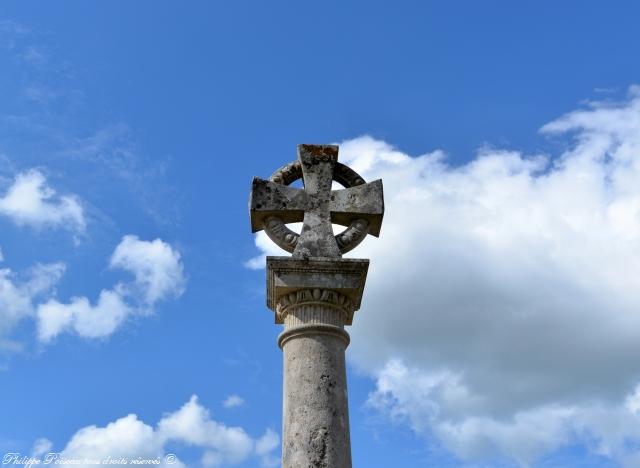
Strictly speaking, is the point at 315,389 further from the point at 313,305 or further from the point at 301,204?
the point at 301,204

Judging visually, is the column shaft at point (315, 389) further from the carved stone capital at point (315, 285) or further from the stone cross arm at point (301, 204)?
the stone cross arm at point (301, 204)

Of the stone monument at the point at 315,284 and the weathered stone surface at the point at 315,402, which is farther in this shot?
the stone monument at the point at 315,284

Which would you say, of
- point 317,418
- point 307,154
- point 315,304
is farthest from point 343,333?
point 307,154

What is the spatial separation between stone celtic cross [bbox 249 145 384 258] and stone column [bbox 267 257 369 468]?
297 mm

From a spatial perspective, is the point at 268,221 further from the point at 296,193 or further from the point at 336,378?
the point at 336,378

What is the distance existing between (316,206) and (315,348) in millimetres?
1768

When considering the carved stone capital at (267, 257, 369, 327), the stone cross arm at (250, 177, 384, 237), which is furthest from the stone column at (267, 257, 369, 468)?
the stone cross arm at (250, 177, 384, 237)

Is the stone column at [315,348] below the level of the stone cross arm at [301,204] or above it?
below

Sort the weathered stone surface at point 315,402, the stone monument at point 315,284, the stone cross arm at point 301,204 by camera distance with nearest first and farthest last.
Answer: the weathered stone surface at point 315,402
the stone monument at point 315,284
the stone cross arm at point 301,204

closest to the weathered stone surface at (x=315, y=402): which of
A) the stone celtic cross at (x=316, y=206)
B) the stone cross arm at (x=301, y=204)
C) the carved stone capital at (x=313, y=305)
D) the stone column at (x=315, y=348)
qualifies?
the stone column at (x=315, y=348)

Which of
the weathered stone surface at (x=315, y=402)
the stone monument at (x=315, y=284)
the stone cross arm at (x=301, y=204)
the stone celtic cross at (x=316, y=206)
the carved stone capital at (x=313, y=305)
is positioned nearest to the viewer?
the weathered stone surface at (x=315, y=402)

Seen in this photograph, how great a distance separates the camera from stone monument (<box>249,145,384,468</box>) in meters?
6.98

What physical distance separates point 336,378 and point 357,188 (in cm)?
241

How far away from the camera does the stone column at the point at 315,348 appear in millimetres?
6895
